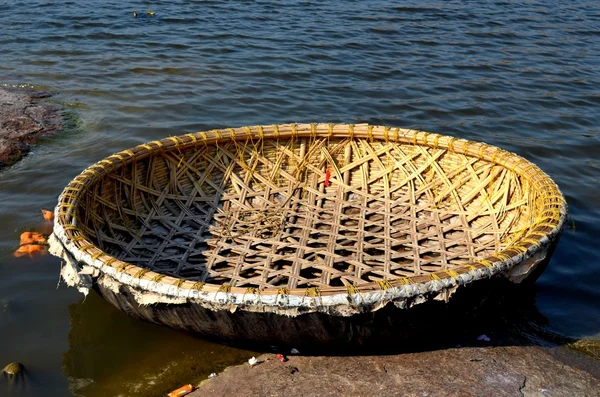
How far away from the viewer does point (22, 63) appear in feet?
28.3

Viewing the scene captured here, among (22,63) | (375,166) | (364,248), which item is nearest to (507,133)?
(375,166)

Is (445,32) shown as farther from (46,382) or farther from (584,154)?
(46,382)

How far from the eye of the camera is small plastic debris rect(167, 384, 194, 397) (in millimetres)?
3256

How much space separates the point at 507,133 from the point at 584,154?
844 mm

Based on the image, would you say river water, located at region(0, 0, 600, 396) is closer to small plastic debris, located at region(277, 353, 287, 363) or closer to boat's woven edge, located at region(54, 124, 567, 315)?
small plastic debris, located at region(277, 353, 287, 363)

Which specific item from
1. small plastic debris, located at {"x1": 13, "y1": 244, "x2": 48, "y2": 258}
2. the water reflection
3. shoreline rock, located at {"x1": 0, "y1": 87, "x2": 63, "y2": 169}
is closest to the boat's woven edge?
the water reflection

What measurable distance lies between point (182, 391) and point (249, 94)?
5.12 m

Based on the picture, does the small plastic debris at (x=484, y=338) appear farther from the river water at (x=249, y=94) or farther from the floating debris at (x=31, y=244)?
the floating debris at (x=31, y=244)

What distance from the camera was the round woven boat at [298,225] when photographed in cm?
308

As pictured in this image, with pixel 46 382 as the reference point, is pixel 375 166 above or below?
above

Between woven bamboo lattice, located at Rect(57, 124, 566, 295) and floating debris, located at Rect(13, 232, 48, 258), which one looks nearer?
woven bamboo lattice, located at Rect(57, 124, 566, 295)

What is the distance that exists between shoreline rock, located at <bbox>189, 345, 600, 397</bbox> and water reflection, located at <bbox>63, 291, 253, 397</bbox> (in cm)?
17

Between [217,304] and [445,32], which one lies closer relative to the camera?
[217,304]

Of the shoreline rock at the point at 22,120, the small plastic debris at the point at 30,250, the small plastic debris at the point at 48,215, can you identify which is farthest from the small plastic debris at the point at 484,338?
the shoreline rock at the point at 22,120
